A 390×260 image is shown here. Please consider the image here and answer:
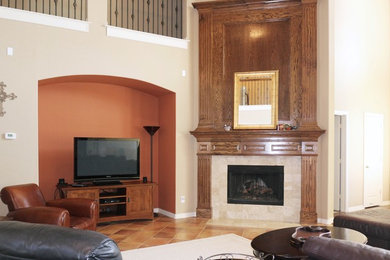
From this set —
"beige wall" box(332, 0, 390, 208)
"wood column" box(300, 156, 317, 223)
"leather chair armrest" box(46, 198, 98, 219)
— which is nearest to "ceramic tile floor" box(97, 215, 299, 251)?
"wood column" box(300, 156, 317, 223)

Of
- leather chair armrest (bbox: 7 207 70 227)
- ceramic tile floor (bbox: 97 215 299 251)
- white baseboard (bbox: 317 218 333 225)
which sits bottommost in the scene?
ceramic tile floor (bbox: 97 215 299 251)

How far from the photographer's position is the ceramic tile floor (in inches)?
205

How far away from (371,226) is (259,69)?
353 centimetres

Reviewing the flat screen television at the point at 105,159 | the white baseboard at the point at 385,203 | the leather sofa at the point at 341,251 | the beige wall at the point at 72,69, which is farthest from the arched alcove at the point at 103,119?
the white baseboard at the point at 385,203

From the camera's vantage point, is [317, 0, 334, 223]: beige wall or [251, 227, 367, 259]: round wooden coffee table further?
[317, 0, 334, 223]: beige wall

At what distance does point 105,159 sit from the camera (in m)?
6.16

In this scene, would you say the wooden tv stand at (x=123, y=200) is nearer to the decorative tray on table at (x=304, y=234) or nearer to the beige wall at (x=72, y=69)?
the beige wall at (x=72, y=69)

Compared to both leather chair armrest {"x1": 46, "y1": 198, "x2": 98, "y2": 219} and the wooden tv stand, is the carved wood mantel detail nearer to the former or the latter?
the wooden tv stand

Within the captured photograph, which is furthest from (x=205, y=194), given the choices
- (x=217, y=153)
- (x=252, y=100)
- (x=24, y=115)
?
(x=24, y=115)

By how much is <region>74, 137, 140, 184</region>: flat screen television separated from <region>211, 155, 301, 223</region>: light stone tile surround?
146 cm

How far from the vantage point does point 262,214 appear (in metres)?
6.50

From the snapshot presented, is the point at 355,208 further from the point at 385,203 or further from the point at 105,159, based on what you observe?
the point at 105,159

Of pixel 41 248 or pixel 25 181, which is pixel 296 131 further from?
pixel 41 248

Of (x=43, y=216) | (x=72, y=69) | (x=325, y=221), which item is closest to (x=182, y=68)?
(x=72, y=69)
